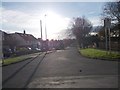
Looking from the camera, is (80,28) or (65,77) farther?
(80,28)

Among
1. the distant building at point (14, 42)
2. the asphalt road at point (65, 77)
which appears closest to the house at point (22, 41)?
the distant building at point (14, 42)

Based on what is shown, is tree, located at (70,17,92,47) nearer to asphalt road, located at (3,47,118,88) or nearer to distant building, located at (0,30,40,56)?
distant building, located at (0,30,40,56)

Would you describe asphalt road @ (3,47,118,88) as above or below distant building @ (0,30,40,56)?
below

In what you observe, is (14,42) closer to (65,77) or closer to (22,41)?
(22,41)

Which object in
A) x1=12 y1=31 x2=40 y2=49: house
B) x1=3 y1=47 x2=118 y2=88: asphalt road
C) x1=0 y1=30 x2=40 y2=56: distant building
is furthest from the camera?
x1=12 y1=31 x2=40 y2=49: house

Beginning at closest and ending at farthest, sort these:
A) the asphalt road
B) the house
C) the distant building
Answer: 1. the asphalt road
2. the distant building
3. the house

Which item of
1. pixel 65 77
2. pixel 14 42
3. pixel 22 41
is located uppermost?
pixel 22 41

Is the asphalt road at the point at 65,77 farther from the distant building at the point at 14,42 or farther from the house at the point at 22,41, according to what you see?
the house at the point at 22,41

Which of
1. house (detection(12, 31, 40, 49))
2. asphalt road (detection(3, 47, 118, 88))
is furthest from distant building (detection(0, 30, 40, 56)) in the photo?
asphalt road (detection(3, 47, 118, 88))

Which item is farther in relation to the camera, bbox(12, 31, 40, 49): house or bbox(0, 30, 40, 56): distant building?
bbox(12, 31, 40, 49): house

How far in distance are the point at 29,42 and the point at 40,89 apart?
106328mm

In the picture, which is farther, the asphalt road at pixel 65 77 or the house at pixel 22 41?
the house at pixel 22 41

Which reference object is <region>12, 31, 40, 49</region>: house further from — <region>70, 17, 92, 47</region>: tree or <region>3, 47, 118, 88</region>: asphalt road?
<region>3, 47, 118, 88</region>: asphalt road

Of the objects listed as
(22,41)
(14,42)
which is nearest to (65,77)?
(14,42)
